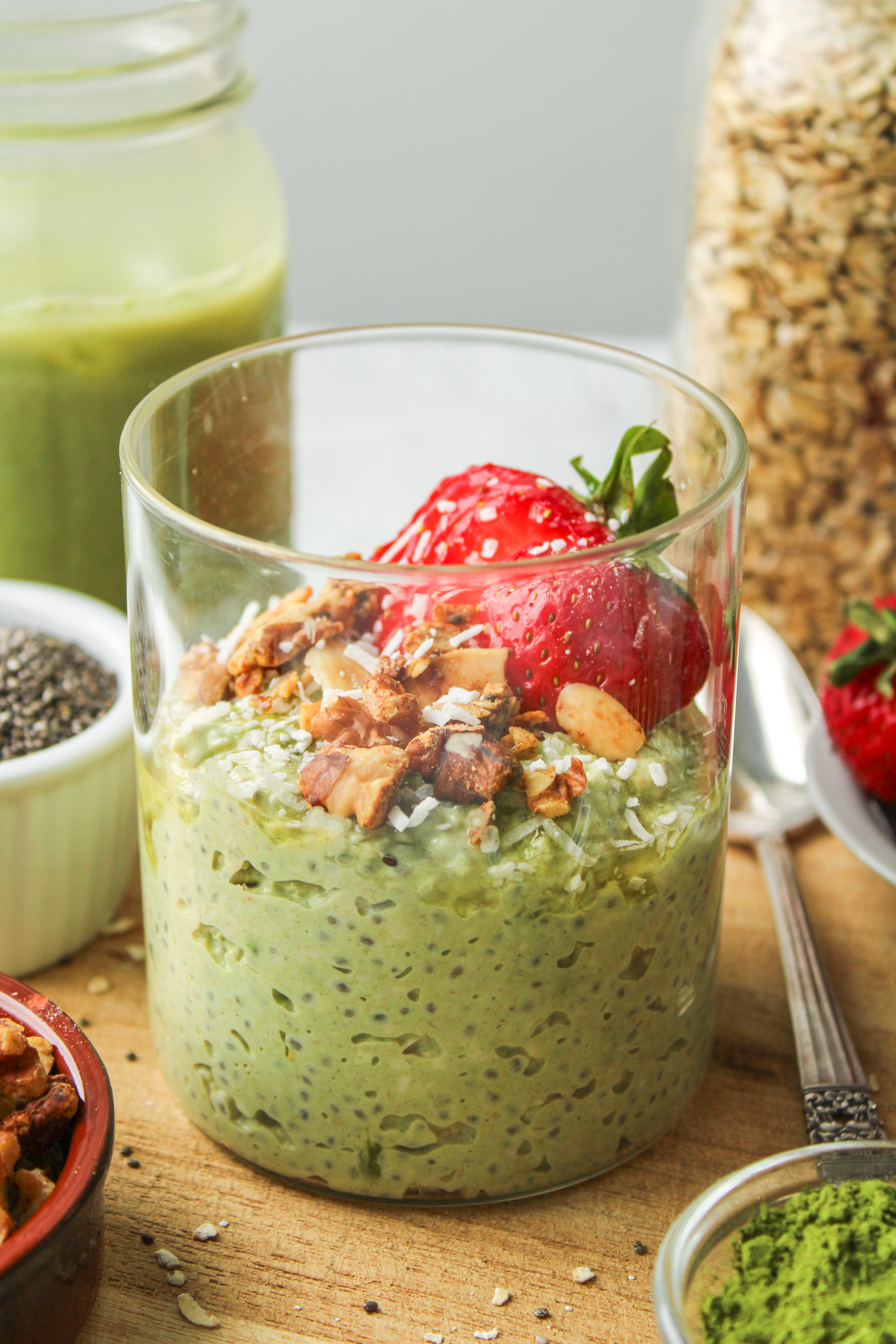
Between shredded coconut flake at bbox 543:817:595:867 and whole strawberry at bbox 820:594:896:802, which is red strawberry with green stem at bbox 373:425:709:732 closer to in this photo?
shredded coconut flake at bbox 543:817:595:867

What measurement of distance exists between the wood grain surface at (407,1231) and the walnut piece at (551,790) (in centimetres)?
24

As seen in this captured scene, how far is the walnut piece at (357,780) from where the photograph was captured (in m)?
0.69

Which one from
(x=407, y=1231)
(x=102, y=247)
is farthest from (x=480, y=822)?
(x=102, y=247)

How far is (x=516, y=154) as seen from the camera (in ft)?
7.04

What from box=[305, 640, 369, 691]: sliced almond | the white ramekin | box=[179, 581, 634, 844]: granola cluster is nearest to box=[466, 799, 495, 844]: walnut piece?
box=[179, 581, 634, 844]: granola cluster

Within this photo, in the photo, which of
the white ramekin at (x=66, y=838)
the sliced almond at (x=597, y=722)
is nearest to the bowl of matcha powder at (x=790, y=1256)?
the sliced almond at (x=597, y=722)

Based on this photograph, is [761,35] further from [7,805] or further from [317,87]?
[317,87]

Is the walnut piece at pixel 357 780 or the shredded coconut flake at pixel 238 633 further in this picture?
the shredded coconut flake at pixel 238 633

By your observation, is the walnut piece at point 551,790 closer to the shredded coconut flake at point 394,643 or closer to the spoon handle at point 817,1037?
the shredded coconut flake at point 394,643

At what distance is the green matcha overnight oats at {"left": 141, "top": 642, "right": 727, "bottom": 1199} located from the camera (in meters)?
0.71

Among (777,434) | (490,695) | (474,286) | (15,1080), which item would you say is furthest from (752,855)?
(474,286)

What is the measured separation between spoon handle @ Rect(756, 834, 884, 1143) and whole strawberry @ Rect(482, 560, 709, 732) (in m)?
0.25

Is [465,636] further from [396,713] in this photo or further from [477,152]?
[477,152]

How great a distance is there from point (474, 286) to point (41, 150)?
120cm
